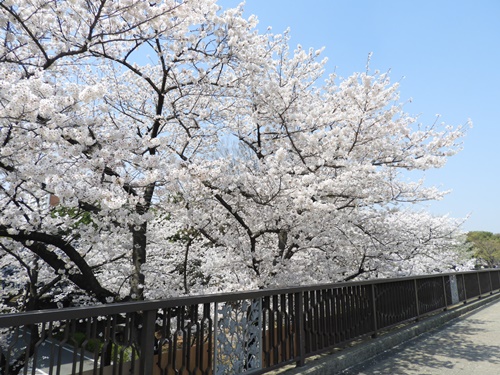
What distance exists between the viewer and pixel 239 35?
7.59 m

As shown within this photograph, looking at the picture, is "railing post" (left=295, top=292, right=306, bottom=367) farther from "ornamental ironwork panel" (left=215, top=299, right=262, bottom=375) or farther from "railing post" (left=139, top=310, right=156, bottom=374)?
"railing post" (left=139, top=310, right=156, bottom=374)

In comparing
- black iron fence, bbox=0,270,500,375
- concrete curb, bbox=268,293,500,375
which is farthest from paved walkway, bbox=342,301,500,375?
black iron fence, bbox=0,270,500,375

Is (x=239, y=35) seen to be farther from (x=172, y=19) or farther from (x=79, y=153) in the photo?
(x=79, y=153)

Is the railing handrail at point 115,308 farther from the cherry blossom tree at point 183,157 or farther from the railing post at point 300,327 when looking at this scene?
the cherry blossom tree at point 183,157

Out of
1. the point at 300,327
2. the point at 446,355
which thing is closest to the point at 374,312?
the point at 446,355

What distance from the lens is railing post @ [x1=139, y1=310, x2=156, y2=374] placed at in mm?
3215

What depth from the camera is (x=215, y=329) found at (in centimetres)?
394

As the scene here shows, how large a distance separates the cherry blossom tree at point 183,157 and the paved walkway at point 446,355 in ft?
9.25

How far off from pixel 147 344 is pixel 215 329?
88cm

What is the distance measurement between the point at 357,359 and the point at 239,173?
4562mm

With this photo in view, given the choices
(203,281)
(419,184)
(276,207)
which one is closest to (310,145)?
(276,207)

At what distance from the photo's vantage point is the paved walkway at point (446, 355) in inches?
209

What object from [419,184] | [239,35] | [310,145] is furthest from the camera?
[419,184]

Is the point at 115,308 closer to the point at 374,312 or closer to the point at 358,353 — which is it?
the point at 358,353
